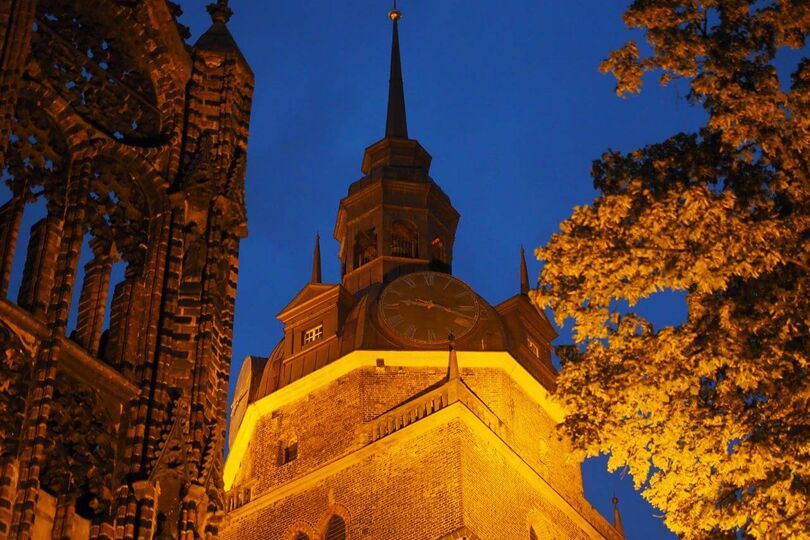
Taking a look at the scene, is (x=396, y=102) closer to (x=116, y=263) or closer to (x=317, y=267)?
(x=317, y=267)

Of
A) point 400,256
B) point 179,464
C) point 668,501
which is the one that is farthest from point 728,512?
point 400,256

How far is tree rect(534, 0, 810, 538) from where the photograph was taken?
16.8 meters

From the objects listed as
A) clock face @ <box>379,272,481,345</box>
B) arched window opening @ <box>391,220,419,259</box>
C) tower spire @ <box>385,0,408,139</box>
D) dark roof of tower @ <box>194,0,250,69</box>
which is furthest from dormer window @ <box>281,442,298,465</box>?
dark roof of tower @ <box>194,0,250,69</box>

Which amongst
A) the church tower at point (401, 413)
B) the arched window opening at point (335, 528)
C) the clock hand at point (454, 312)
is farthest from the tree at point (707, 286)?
the clock hand at point (454, 312)

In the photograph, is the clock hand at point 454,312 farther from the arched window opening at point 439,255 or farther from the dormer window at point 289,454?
the dormer window at point 289,454

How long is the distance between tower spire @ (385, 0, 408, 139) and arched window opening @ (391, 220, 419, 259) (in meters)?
5.65

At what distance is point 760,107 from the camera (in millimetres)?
17859

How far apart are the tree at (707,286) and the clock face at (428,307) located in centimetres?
2825

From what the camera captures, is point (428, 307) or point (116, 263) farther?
point (428, 307)

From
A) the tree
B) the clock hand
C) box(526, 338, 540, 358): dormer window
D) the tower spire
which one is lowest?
the tree

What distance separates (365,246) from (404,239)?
47.8 inches

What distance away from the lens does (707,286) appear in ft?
57.1

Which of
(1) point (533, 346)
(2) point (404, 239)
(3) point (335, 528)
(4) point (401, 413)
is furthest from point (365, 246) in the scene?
(3) point (335, 528)

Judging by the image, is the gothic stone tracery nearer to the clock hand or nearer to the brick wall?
the brick wall
